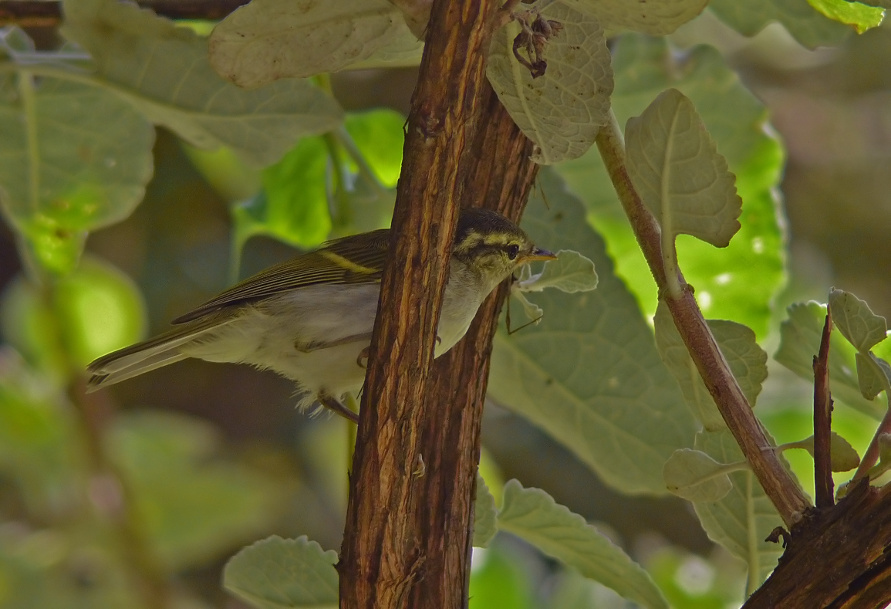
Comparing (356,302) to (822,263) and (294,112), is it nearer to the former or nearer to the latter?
(294,112)

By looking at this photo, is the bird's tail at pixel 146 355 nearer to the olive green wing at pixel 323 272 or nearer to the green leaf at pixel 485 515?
the olive green wing at pixel 323 272

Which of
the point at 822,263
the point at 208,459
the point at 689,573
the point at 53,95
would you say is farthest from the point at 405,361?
the point at 822,263

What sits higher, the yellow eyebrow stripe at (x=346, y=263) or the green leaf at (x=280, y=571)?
the yellow eyebrow stripe at (x=346, y=263)

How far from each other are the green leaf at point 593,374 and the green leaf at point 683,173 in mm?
702

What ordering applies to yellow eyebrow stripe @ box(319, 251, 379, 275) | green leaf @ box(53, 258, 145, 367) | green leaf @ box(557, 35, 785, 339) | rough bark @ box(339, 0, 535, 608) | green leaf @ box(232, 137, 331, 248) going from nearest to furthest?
rough bark @ box(339, 0, 535, 608) < green leaf @ box(557, 35, 785, 339) < yellow eyebrow stripe @ box(319, 251, 379, 275) < green leaf @ box(232, 137, 331, 248) < green leaf @ box(53, 258, 145, 367)

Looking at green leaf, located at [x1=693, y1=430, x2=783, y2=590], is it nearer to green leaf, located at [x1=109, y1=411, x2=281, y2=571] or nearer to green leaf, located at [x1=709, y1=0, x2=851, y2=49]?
green leaf, located at [x1=709, y1=0, x2=851, y2=49]

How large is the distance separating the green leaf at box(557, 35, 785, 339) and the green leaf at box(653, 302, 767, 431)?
0.62 m

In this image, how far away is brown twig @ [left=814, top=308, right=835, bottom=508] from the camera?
1263 mm

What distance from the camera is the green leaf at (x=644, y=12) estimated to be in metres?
1.36

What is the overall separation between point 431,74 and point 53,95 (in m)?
1.40

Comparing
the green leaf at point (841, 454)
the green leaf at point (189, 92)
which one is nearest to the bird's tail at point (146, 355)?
the green leaf at point (189, 92)

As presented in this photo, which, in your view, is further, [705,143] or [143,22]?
[143,22]

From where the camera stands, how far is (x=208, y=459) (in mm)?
4336

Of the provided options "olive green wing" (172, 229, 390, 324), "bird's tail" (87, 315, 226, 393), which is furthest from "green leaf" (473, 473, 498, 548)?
"bird's tail" (87, 315, 226, 393)
